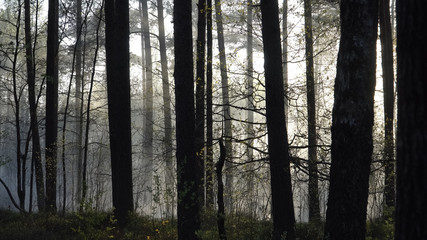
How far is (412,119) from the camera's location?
2.25 meters

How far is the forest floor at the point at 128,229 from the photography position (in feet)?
22.1

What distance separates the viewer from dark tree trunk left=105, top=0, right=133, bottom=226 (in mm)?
7980

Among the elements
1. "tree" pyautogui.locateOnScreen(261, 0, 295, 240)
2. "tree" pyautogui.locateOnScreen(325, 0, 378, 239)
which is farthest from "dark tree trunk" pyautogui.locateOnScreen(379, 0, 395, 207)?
"tree" pyautogui.locateOnScreen(325, 0, 378, 239)

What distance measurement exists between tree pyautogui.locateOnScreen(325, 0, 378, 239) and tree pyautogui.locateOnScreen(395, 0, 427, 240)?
199 centimetres

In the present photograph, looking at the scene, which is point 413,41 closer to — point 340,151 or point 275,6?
point 340,151

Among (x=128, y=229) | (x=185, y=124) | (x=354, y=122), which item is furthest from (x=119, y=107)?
(x=354, y=122)

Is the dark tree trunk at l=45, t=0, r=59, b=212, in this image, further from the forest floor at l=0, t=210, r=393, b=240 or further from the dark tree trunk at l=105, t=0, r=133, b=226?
the dark tree trunk at l=105, t=0, r=133, b=226

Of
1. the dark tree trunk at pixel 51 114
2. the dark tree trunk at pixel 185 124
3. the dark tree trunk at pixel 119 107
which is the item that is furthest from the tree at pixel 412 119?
the dark tree trunk at pixel 51 114

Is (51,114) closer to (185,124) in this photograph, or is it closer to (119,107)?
(119,107)

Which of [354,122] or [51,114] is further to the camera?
[51,114]

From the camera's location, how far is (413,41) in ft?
7.34

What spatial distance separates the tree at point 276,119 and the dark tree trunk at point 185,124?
1500 mm

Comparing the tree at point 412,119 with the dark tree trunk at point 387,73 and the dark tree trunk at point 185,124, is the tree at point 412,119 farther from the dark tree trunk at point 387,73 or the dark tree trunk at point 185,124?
the dark tree trunk at point 387,73

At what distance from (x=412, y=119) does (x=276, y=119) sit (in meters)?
4.43
